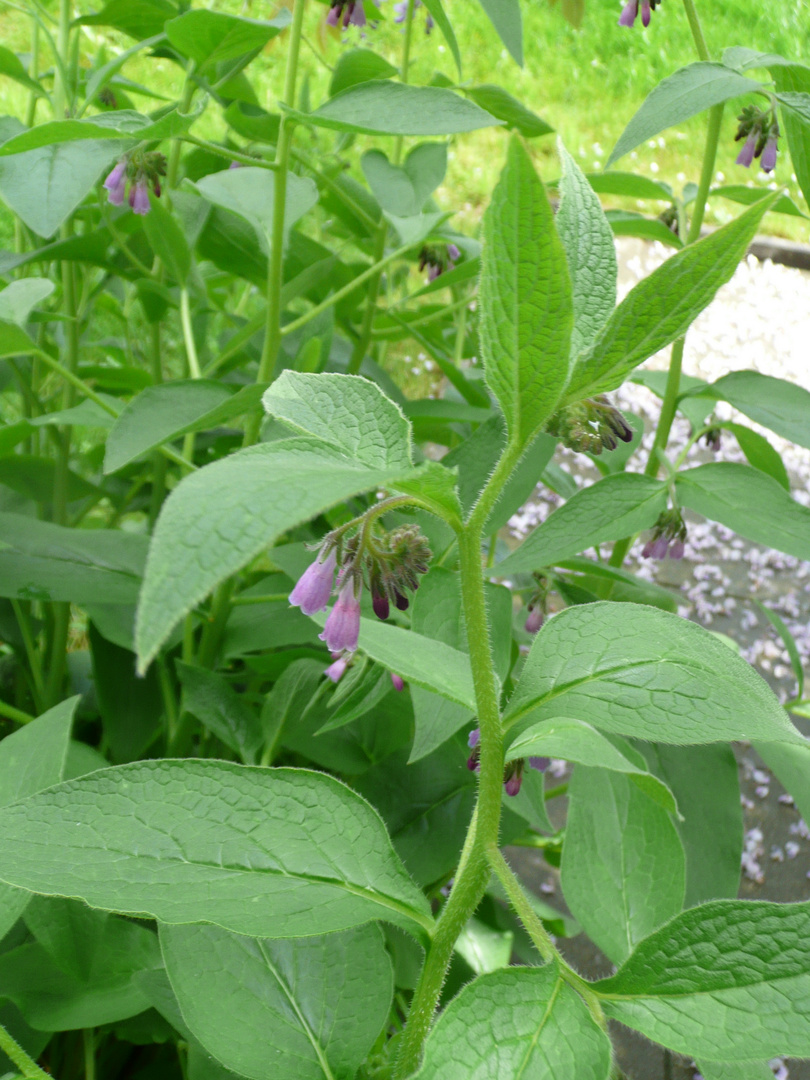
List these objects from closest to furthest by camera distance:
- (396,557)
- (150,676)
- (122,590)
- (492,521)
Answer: (396,557), (492,521), (122,590), (150,676)

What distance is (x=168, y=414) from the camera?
0.98 m

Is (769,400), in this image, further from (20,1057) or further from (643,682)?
(20,1057)

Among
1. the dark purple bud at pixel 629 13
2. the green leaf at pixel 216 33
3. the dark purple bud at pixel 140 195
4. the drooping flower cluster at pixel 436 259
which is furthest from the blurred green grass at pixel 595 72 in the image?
the green leaf at pixel 216 33

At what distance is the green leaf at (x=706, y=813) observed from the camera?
1.02 m

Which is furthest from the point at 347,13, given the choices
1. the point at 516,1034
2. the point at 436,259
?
the point at 516,1034

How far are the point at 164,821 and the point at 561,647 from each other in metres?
0.24

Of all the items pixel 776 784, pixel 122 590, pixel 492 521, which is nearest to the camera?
pixel 492 521

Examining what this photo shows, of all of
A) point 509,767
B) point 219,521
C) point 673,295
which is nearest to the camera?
point 219,521

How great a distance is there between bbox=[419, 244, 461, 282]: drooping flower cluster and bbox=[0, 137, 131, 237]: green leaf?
2.14 feet

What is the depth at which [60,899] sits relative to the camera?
75cm

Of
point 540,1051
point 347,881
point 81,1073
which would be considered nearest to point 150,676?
point 81,1073

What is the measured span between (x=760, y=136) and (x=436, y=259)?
492 mm

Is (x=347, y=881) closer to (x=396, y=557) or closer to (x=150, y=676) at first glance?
(x=396, y=557)

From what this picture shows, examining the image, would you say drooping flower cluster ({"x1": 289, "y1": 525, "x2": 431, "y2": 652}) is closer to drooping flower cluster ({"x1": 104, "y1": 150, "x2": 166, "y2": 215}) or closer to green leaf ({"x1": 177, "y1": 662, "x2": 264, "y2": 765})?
green leaf ({"x1": 177, "y1": 662, "x2": 264, "y2": 765})
